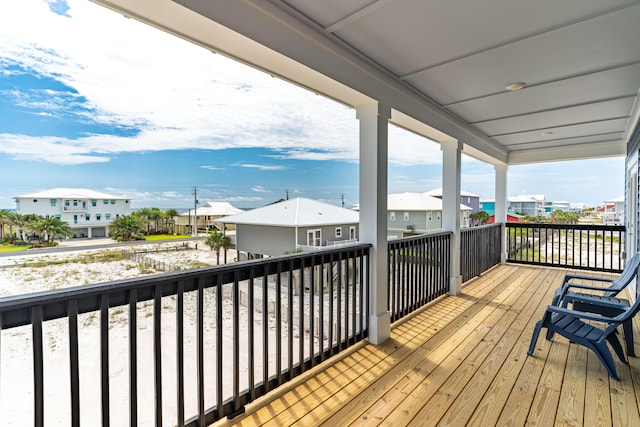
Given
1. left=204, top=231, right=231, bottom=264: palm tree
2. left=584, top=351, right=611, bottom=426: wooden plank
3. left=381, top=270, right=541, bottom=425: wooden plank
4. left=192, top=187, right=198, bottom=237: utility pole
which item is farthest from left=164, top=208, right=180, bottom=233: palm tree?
left=584, top=351, right=611, bottom=426: wooden plank

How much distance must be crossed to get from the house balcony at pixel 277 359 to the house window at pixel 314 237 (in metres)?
0.50

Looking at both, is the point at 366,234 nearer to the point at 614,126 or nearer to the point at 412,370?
the point at 412,370

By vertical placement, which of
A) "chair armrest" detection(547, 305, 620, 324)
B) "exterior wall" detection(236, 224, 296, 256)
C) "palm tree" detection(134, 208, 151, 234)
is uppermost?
"palm tree" detection(134, 208, 151, 234)

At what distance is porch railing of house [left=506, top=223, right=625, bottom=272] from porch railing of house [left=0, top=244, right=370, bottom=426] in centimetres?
572

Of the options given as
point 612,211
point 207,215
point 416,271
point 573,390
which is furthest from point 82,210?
point 612,211

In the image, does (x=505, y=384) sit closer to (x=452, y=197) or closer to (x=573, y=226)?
(x=452, y=197)

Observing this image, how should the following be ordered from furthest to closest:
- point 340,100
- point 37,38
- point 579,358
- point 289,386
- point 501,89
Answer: point 501,89 → point 340,100 → point 579,358 → point 289,386 → point 37,38

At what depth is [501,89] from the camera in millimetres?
3059

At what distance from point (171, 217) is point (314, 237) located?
1.32 meters

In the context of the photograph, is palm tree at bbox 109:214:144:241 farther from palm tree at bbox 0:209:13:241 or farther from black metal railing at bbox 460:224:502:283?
black metal railing at bbox 460:224:502:283

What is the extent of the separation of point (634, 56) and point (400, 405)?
3.10m

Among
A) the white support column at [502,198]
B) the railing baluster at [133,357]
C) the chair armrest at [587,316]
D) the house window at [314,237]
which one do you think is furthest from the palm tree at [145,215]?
the white support column at [502,198]

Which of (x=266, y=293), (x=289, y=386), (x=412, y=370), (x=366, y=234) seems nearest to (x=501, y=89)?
(x=366, y=234)

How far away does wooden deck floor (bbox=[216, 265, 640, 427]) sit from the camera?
5.94 ft
